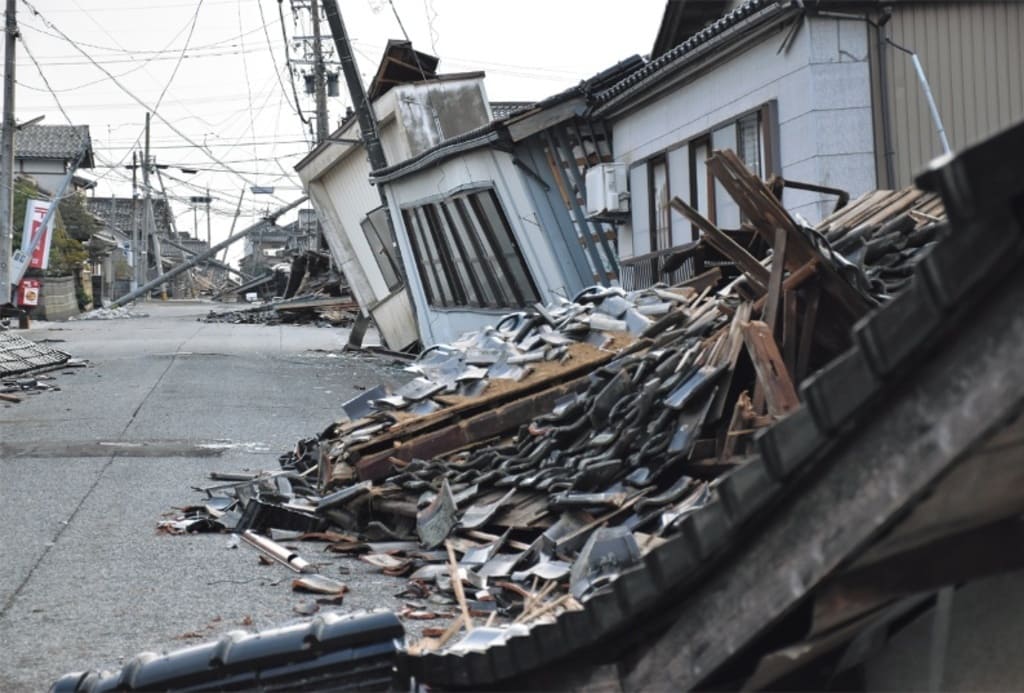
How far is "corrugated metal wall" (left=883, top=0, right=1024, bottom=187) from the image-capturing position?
11.3 m

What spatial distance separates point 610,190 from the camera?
16.0 metres

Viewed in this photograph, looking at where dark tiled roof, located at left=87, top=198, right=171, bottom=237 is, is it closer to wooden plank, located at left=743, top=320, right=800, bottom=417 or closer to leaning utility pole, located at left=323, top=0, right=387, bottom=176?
leaning utility pole, located at left=323, top=0, right=387, bottom=176

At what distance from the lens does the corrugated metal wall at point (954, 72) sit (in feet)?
36.9

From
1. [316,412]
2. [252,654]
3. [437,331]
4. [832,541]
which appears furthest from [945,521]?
[437,331]

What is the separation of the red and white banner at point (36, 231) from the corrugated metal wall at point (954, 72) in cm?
3248

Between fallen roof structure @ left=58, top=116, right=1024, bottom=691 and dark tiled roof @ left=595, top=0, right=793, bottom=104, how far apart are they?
15.3 ft

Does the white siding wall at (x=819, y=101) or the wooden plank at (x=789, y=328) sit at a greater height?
the white siding wall at (x=819, y=101)

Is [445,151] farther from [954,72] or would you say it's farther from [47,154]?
[47,154]

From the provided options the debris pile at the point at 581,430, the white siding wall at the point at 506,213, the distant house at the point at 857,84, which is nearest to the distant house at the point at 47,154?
the white siding wall at the point at 506,213

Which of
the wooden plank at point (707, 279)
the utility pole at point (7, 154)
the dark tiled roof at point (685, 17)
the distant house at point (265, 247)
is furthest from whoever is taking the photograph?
the distant house at point (265, 247)

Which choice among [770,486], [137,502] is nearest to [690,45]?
[137,502]

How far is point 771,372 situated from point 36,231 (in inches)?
1440

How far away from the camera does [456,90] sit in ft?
81.1

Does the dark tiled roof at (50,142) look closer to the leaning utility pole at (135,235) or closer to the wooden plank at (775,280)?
the leaning utility pole at (135,235)
